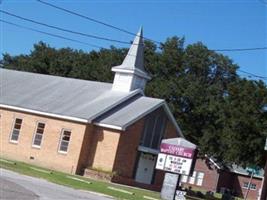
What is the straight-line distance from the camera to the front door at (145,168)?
148 feet

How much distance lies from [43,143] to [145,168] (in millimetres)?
7843

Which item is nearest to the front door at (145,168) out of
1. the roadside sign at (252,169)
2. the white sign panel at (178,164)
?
the roadside sign at (252,169)

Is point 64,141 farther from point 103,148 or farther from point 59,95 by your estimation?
point 59,95

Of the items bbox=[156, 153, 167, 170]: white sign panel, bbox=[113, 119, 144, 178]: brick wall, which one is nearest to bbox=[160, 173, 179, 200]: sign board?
bbox=[156, 153, 167, 170]: white sign panel

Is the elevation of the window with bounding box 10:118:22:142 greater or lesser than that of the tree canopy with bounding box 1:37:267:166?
lesser

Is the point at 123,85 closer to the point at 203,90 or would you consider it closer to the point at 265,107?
the point at 265,107

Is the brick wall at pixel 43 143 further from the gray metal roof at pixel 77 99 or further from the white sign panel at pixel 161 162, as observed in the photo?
the white sign panel at pixel 161 162

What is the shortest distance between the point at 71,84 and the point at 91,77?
1761 cm

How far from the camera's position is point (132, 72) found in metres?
47.6

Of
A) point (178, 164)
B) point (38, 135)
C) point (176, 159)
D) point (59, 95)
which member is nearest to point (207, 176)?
point (59, 95)

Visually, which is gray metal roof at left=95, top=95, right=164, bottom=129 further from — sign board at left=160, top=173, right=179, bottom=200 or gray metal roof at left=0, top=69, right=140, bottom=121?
sign board at left=160, top=173, right=179, bottom=200

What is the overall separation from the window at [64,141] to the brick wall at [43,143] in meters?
0.30

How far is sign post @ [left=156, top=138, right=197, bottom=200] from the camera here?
25.1 m

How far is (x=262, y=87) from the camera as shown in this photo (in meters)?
48.7
